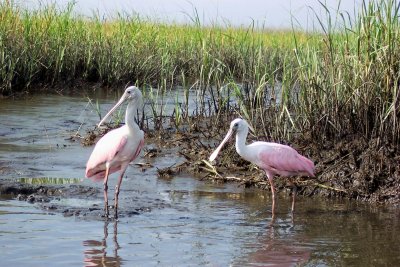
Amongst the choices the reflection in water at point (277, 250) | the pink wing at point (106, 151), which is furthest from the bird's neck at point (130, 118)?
the reflection in water at point (277, 250)

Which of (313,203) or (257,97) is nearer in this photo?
(313,203)

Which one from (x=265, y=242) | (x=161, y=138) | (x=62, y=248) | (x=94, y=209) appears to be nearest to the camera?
(x=62, y=248)

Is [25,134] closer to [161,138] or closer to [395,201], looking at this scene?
[161,138]

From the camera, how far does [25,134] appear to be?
11492 millimetres

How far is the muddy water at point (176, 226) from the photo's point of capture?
5.89 m

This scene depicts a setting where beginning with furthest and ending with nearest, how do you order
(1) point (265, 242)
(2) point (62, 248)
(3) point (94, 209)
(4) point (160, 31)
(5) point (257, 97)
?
1. (4) point (160, 31)
2. (5) point (257, 97)
3. (3) point (94, 209)
4. (1) point (265, 242)
5. (2) point (62, 248)

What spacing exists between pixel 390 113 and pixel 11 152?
4499 mm

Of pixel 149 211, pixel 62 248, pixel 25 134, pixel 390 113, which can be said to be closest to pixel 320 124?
pixel 390 113

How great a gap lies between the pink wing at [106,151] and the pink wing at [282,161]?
4.17 ft

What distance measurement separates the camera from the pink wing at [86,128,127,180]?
754 cm

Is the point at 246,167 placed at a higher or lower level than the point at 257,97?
lower

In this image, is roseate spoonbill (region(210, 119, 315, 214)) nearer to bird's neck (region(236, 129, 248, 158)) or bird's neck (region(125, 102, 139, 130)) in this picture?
bird's neck (region(236, 129, 248, 158))

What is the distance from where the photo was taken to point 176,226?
22.5 ft

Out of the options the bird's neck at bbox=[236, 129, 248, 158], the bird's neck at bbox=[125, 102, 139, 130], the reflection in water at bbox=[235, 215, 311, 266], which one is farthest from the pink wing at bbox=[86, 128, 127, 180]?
the reflection in water at bbox=[235, 215, 311, 266]
